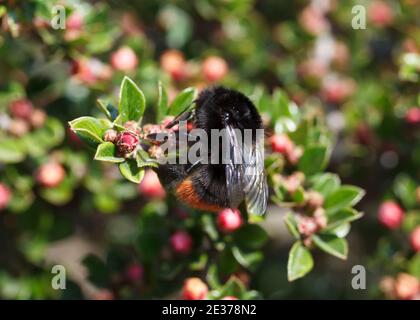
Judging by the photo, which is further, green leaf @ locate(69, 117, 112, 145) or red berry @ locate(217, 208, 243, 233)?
red berry @ locate(217, 208, 243, 233)

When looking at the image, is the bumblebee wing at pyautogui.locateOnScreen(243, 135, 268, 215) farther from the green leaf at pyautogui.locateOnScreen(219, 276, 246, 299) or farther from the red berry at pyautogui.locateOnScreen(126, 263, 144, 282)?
the red berry at pyautogui.locateOnScreen(126, 263, 144, 282)

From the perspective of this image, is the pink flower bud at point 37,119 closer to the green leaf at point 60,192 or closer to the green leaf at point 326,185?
the green leaf at point 60,192

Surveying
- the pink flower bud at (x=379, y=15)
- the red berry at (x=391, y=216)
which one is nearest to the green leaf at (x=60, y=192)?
the red berry at (x=391, y=216)

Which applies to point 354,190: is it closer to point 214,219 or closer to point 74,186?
point 214,219

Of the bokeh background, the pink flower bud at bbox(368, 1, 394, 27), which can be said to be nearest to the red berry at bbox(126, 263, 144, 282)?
the bokeh background

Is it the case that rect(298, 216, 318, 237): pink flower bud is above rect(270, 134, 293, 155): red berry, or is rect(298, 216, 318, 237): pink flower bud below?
below

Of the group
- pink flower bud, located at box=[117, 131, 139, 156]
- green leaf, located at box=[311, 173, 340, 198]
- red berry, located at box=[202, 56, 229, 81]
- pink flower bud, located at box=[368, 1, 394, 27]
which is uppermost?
pink flower bud, located at box=[368, 1, 394, 27]
